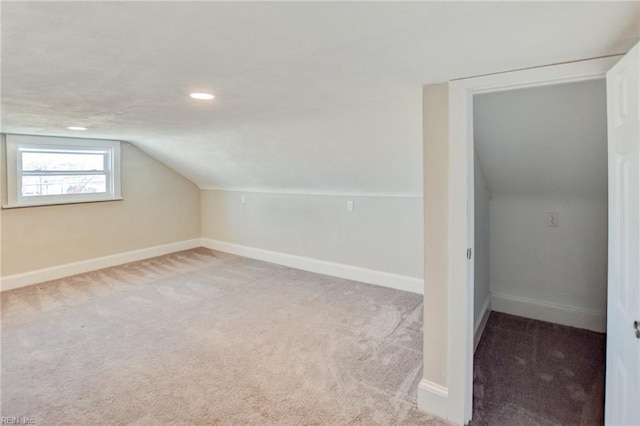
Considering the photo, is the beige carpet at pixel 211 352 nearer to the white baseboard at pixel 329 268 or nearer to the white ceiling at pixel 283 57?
the white baseboard at pixel 329 268

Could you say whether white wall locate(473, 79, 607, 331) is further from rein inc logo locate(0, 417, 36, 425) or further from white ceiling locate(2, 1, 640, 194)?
rein inc logo locate(0, 417, 36, 425)

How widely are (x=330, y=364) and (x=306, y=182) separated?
2.33m

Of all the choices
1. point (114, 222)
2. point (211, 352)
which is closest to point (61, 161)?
point (114, 222)

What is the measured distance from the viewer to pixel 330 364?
94.0 inches

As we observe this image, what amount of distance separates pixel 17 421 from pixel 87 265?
3.09 meters

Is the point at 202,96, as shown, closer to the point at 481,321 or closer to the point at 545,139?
the point at 545,139

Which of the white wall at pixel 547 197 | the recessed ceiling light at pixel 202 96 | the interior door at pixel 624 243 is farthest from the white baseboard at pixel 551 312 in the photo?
the recessed ceiling light at pixel 202 96

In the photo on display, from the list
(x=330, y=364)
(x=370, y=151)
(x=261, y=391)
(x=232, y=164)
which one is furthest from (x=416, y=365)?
(x=232, y=164)

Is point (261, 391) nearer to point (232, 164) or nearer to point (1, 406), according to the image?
point (1, 406)

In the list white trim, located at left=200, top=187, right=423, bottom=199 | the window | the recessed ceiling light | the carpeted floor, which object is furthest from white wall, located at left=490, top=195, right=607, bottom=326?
the window

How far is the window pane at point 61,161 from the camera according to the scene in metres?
4.11

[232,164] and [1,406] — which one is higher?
[232,164]

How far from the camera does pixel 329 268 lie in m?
4.38

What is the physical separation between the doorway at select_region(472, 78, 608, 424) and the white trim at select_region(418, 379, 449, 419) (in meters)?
0.20
